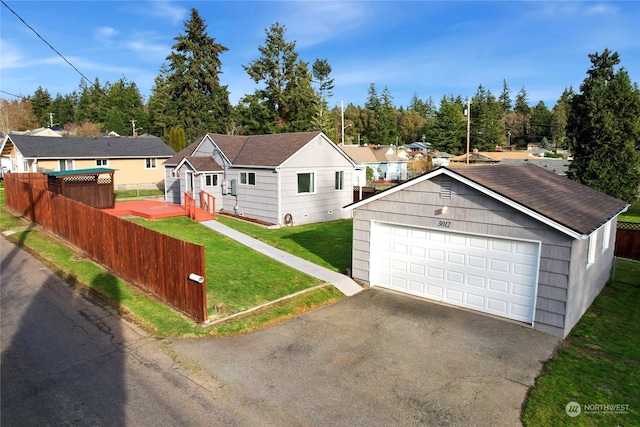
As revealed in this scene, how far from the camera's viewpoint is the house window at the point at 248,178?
22222mm

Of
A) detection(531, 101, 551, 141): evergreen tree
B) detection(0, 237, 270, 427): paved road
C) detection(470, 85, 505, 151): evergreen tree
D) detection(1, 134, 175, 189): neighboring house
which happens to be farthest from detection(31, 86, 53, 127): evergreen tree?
detection(531, 101, 551, 141): evergreen tree

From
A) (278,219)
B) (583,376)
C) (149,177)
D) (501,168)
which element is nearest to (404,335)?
(583,376)

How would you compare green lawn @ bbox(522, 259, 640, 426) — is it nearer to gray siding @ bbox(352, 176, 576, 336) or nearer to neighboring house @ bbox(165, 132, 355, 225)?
gray siding @ bbox(352, 176, 576, 336)

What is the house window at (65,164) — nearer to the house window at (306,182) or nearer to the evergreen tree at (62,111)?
the house window at (306,182)

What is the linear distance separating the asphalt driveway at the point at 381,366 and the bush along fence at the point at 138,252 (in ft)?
4.70

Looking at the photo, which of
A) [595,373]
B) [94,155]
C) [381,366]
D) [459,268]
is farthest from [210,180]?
[595,373]

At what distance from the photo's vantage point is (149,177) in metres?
36.5

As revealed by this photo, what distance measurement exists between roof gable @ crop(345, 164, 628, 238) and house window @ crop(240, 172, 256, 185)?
35.9 ft

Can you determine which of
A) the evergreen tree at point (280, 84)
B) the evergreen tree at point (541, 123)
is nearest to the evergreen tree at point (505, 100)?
the evergreen tree at point (541, 123)

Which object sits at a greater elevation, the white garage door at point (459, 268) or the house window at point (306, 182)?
the house window at point (306, 182)

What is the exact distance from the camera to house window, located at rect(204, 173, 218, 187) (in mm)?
23164

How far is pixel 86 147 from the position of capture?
33.8 meters

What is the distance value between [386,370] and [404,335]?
168 cm

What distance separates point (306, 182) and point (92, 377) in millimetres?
16027
